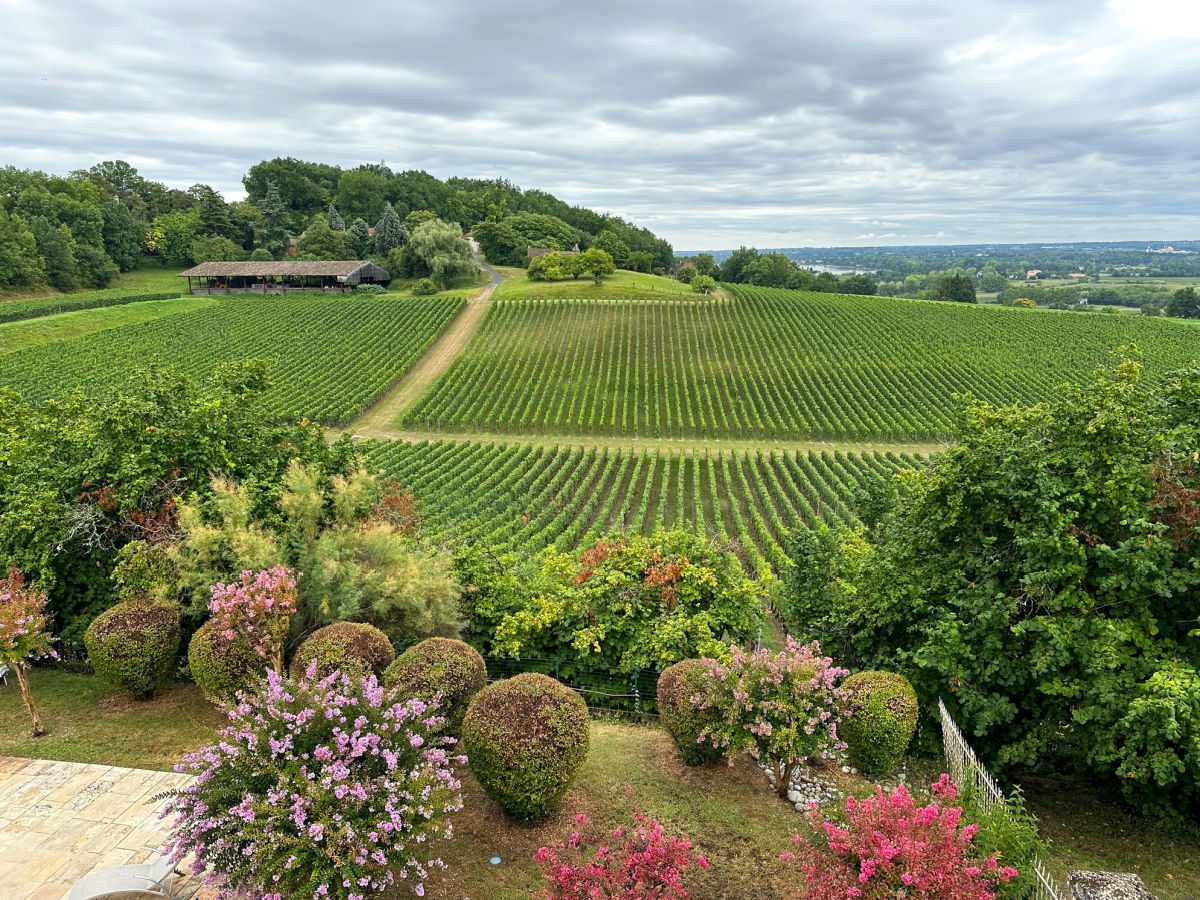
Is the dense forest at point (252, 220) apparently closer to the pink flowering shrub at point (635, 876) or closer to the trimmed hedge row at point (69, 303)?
the trimmed hedge row at point (69, 303)

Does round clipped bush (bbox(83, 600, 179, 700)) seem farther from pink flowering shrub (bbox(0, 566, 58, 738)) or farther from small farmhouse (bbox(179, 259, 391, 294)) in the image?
small farmhouse (bbox(179, 259, 391, 294))

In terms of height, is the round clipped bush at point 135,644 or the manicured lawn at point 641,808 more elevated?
the round clipped bush at point 135,644

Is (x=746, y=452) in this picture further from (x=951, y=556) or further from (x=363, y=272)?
(x=363, y=272)

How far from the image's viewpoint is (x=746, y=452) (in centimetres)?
3688

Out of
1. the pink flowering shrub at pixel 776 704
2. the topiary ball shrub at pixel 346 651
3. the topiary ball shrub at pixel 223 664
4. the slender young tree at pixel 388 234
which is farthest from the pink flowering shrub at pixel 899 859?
the slender young tree at pixel 388 234

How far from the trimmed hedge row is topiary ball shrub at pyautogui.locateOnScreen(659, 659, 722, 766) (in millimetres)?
72049

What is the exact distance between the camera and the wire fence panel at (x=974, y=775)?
22.0ft

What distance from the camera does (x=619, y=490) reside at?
3197 centimetres

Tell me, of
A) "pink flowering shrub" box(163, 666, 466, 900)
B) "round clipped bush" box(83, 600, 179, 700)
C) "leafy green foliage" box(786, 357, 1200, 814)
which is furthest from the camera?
"round clipped bush" box(83, 600, 179, 700)

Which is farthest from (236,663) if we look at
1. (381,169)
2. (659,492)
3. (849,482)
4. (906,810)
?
(381,169)

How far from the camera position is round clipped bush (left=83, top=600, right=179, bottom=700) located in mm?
10805

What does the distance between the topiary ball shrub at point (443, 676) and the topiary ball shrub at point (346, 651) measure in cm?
64

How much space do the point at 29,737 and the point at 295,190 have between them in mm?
119599

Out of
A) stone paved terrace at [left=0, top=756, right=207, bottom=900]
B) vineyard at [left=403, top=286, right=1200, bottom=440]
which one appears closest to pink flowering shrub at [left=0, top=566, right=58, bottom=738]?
stone paved terrace at [left=0, top=756, right=207, bottom=900]
